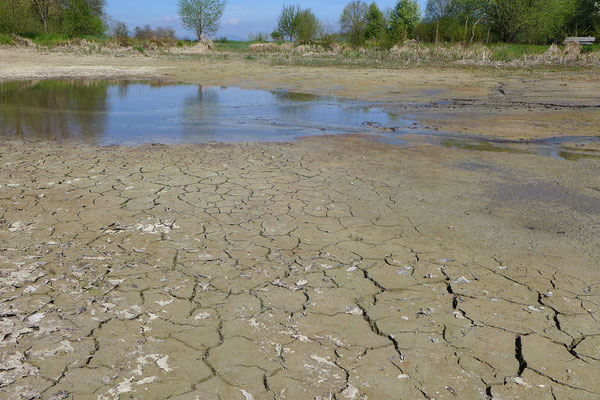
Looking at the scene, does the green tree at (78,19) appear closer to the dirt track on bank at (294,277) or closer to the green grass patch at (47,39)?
the green grass patch at (47,39)

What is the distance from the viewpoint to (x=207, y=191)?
5.43 m

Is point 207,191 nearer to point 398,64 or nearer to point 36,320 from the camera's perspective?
point 36,320

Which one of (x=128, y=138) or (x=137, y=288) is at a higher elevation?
(x=128, y=138)

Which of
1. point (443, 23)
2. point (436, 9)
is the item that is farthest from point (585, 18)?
point (436, 9)

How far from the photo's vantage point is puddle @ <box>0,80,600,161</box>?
8.25 metres

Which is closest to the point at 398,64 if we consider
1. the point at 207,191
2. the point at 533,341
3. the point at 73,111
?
the point at 73,111

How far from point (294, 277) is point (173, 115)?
814cm

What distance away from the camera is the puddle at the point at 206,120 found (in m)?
8.25

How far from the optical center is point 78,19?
152 ft

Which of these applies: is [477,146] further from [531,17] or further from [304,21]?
[304,21]

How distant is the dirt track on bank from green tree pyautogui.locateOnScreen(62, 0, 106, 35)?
150 feet

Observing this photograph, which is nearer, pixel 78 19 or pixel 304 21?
pixel 78 19

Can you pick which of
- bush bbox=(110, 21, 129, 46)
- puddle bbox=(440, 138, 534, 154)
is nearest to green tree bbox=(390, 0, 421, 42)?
bush bbox=(110, 21, 129, 46)

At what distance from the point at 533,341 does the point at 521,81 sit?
63.0 feet
